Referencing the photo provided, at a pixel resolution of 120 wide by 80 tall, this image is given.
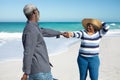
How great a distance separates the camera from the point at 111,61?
408 inches

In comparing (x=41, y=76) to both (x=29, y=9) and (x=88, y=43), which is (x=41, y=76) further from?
(x=88, y=43)

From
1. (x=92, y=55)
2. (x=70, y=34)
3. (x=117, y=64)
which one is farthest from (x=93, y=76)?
(x=117, y=64)

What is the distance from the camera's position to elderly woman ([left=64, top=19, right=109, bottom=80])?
19.6 ft

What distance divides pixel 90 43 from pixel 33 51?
7.73ft

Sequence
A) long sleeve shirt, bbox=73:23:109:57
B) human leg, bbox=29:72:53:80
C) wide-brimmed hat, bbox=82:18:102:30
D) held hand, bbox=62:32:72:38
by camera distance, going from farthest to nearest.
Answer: wide-brimmed hat, bbox=82:18:102:30
long sleeve shirt, bbox=73:23:109:57
held hand, bbox=62:32:72:38
human leg, bbox=29:72:53:80

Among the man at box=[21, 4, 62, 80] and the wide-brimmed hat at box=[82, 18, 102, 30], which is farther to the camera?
the wide-brimmed hat at box=[82, 18, 102, 30]

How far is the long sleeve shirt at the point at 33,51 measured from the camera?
3737 mm

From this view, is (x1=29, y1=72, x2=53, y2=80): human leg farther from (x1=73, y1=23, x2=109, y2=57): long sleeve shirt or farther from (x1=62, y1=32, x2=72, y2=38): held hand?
(x1=73, y1=23, x2=109, y2=57): long sleeve shirt

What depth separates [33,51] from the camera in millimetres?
3781

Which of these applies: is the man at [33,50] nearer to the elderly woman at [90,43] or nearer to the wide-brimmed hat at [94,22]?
the elderly woman at [90,43]

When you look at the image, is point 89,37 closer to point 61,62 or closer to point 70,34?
point 70,34

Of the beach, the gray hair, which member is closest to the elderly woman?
the beach

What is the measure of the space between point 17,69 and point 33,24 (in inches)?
229

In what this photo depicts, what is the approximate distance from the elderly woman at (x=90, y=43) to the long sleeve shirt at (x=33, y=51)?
1.95 metres
